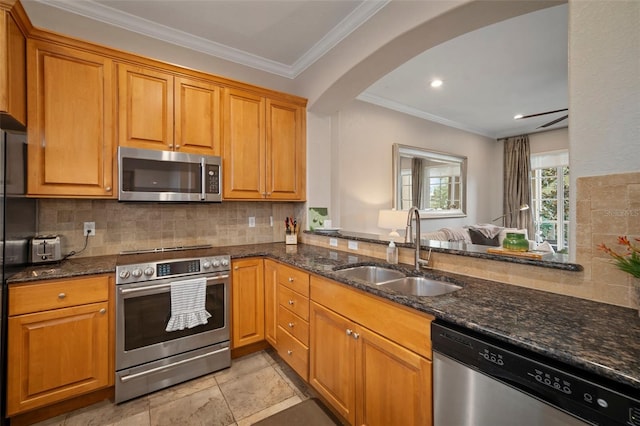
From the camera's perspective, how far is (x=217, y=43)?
8.84ft

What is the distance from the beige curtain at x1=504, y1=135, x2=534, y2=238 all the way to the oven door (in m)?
5.81

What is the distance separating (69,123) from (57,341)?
1.45 metres

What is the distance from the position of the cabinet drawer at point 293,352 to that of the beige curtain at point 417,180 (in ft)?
10.00

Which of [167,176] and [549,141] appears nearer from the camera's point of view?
[167,176]

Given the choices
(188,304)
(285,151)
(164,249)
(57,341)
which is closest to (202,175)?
(164,249)

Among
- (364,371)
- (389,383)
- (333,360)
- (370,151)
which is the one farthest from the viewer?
(370,151)

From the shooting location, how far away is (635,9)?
1.07 m

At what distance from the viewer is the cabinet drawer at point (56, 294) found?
163 cm

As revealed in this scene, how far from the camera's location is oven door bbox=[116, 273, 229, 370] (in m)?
1.90

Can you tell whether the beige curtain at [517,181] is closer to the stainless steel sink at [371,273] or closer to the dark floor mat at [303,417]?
the stainless steel sink at [371,273]

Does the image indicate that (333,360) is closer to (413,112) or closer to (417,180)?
(417,180)

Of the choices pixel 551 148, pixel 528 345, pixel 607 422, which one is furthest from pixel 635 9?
pixel 551 148

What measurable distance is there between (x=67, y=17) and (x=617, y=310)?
3744mm

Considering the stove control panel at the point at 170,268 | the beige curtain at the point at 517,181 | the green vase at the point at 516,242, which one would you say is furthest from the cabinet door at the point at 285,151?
the beige curtain at the point at 517,181
